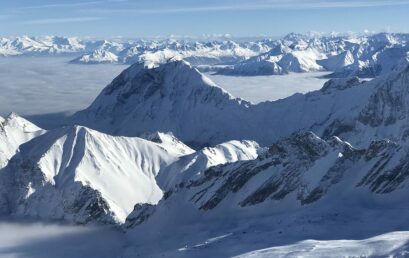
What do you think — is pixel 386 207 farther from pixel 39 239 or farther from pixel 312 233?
pixel 39 239

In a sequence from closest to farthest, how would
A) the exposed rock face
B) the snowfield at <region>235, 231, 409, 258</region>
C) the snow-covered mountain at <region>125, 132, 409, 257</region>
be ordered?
the snowfield at <region>235, 231, 409, 258</region> → the snow-covered mountain at <region>125, 132, 409, 257</region> → the exposed rock face

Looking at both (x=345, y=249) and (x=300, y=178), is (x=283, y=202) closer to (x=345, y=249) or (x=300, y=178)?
(x=300, y=178)

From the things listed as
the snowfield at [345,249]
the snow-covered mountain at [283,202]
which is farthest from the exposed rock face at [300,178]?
the snowfield at [345,249]

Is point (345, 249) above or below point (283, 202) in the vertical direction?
above

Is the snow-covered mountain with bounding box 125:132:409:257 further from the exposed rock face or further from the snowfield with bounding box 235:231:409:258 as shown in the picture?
the snowfield with bounding box 235:231:409:258

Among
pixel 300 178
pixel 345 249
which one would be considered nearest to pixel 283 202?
pixel 300 178

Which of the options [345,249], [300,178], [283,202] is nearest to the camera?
[345,249]

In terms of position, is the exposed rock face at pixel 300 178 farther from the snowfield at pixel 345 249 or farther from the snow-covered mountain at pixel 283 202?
the snowfield at pixel 345 249

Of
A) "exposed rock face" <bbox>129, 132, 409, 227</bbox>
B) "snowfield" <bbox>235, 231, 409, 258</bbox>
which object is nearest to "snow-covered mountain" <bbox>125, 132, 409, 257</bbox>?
"exposed rock face" <bbox>129, 132, 409, 227</bbox>

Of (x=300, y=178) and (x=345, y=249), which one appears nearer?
(x=345, y=249)

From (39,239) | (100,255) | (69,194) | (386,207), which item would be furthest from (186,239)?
(69,194)

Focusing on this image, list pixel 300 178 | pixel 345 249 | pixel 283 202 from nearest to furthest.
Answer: pixel 345 249
pixel 283 202
pixel 300 178
